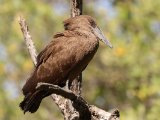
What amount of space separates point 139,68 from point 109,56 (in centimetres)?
77

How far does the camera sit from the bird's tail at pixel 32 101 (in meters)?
5.32

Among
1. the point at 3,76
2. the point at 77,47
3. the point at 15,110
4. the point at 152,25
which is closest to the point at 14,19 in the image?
the point at 3,76

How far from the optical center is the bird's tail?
17.5 ft

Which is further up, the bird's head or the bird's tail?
the bird's head

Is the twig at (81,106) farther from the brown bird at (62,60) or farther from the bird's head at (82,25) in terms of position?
the bird's head at (82,25)

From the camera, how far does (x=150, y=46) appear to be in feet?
32.3

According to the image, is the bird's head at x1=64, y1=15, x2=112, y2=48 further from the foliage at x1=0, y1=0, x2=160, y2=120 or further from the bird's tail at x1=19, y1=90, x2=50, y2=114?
the foliage at x1=0, y1=0, x2=160, y2=120

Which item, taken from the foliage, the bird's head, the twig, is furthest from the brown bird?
the foliage

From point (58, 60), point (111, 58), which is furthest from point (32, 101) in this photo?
point (111, 58)

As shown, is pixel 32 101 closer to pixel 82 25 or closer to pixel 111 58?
pixel 82 25

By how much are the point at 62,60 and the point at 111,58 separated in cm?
465

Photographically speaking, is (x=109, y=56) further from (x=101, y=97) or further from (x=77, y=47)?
(x=77, y=47)

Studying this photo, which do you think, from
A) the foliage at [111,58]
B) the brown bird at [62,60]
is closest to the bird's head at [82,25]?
the brown bird at [62,60]

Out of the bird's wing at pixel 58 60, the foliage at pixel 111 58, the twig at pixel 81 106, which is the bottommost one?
the twig at pixel 81 106
